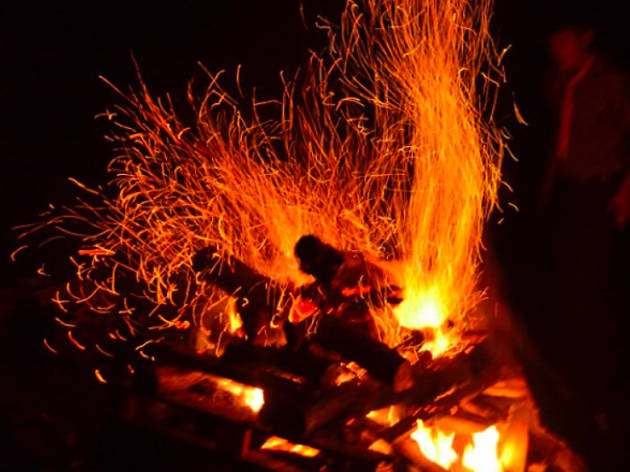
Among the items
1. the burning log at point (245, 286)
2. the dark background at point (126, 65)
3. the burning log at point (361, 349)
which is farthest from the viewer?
the dark background at point (126, 65)

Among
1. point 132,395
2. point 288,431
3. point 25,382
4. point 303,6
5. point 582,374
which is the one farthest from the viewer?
point 303,6

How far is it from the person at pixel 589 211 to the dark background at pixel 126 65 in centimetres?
118

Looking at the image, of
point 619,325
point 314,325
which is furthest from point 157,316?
point 619,325

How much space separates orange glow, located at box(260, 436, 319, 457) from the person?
169cm

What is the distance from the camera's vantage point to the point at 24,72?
6438 mm

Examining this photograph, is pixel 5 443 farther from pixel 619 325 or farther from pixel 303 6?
pixel 303 6

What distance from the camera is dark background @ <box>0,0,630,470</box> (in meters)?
6.07

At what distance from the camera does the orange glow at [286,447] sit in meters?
3.23

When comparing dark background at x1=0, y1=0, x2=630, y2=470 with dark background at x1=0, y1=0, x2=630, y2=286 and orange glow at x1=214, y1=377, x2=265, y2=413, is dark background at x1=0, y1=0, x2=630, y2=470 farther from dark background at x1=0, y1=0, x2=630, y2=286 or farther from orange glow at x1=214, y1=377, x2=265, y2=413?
orange glow at x1=214, y1=377, x2=265, y2=413

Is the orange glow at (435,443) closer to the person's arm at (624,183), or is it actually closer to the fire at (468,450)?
the fire at (468,450)

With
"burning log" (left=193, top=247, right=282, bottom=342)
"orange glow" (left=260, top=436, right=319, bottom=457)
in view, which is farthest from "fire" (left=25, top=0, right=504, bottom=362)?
"orange glow" (left=260, top=436, right=319, bottom=457)

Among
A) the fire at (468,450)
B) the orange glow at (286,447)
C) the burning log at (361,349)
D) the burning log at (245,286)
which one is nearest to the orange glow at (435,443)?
the fire at (468,450)

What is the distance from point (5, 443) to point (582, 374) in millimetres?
3489

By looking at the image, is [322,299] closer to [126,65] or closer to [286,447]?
[286,447]
